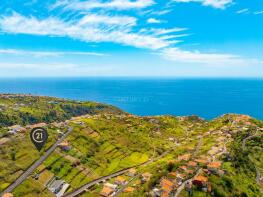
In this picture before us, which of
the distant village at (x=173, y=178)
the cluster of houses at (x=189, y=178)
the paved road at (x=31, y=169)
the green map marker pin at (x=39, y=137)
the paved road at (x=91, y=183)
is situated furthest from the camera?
the green map marker pin at (x=39, y=137)

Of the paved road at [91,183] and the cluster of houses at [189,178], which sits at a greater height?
the cluster of houses at [189,178]

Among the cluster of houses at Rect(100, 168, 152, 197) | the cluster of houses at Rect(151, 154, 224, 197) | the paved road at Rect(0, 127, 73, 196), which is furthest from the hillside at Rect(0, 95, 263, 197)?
the paved road at Rect(0, 127, 73, 196)

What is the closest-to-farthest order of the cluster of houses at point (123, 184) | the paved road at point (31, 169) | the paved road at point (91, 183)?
1. the cluster of houses at point (123, 184)
2. the paved road at point (31, 169)
3. the paved road at point (91, 183)

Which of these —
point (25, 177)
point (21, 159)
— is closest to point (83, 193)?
point (25, 177)

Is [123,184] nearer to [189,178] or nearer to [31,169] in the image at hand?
[189,178]

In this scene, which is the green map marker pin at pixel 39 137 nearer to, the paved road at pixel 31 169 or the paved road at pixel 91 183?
the paved road at pixel 31 169

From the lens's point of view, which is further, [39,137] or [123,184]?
[39,137]

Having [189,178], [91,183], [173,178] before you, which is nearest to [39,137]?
[91,183]

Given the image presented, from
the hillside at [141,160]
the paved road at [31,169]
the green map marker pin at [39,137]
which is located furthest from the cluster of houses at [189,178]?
the green map marker pin at [39,137]
